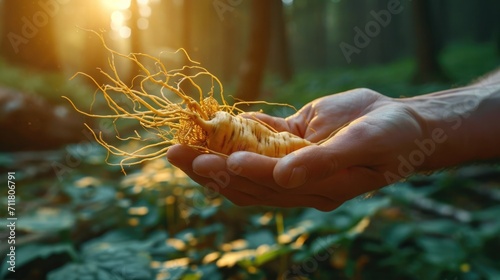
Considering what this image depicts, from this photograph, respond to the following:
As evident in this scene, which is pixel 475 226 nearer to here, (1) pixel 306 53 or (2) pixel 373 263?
(2) pixel 373 263

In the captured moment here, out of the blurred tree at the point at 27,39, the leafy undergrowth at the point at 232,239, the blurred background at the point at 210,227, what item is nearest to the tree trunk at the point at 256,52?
the blurred background at the point at 210,227

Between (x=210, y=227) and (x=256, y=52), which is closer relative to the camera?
(x=210, y=227)

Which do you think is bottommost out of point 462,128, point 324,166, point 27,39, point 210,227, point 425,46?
point 425,46

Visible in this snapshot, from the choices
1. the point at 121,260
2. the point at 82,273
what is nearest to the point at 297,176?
the point at 121,260

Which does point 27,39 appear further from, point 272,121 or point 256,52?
point 272,121

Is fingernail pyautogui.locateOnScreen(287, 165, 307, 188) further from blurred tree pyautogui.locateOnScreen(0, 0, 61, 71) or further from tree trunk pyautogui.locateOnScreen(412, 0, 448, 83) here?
tree trunk pyautogui.locateOnScreen(412, 0, 448, 83)

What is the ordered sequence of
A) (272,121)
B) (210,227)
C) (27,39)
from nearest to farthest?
1. (272,121)
2. (210,227)
3. (27,39)

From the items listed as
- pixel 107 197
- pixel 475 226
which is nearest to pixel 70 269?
pixel 107 197

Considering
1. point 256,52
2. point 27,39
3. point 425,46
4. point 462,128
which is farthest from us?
point 425,46
